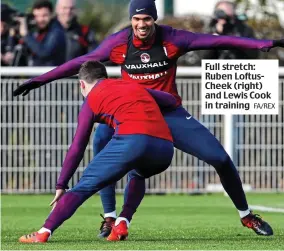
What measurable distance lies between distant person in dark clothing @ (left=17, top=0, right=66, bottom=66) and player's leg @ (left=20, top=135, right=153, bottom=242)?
7.58 metres

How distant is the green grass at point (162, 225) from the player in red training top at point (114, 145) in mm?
395

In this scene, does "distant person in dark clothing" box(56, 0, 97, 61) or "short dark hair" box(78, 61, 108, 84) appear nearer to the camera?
"short dark hair" box(78, 61, 108, 84)

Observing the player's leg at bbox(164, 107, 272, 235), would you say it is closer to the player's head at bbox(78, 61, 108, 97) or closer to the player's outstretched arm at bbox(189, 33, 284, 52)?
the player's outstretched arm at bbox(189, 33, 284, 52)

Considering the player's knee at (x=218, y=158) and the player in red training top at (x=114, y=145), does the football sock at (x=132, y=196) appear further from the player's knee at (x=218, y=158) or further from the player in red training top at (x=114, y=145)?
the player in red training top at (x=114, y=145)

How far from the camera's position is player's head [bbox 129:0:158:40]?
11.7 metres

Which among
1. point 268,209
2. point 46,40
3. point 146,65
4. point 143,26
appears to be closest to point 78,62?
point 146,65

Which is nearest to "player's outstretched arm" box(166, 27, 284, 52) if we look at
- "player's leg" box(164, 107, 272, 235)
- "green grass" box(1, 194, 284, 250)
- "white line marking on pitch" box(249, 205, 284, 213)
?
"player's leg" box(164, 107, 272, 235)

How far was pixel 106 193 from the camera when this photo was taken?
482 inches

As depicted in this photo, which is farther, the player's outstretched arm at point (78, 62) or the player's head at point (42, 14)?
the player's head at point (42, 14)

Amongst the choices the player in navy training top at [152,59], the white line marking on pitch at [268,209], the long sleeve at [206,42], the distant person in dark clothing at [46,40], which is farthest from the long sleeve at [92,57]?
the distant person in dark clothing at [46,40]

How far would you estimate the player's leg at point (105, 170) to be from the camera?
411 inches

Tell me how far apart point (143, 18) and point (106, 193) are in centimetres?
166

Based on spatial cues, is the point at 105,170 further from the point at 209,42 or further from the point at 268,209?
the point at 268,209
